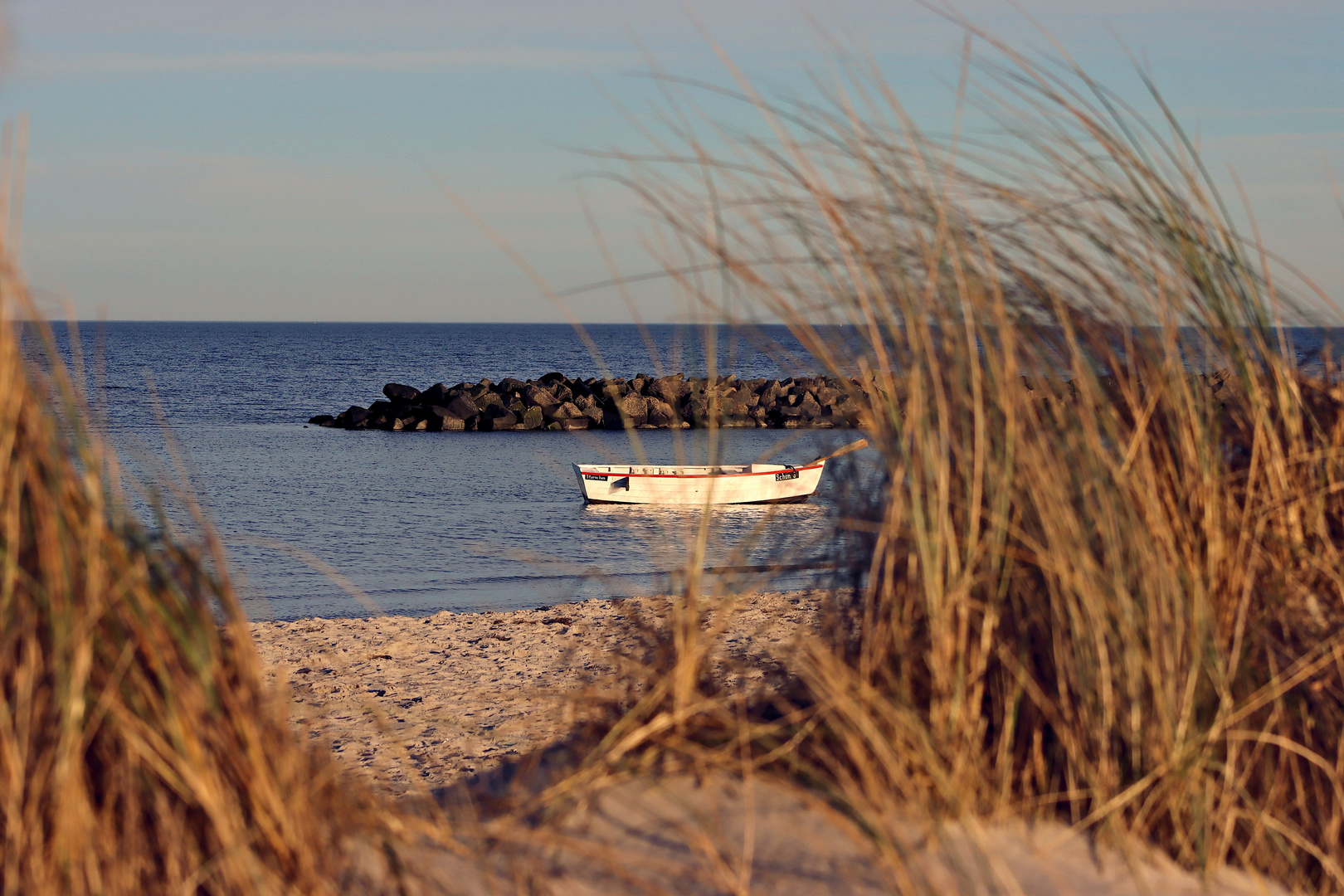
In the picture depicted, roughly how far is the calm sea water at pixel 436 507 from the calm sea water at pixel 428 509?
4cm

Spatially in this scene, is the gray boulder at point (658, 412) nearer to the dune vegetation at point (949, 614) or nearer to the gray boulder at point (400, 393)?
the gray boulder at point (400, 393)

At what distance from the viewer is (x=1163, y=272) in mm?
2307

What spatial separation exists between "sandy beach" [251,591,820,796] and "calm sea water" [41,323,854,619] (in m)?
0.64

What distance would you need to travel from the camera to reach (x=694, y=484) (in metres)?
17.6

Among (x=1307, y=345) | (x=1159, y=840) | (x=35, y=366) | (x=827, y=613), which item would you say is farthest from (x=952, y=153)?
(x=35, y=366)

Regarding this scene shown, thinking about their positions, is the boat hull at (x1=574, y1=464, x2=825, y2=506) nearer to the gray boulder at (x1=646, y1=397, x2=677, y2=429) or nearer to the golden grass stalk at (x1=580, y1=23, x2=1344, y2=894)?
the gray boulder at (x1=646, y1=397, x2=677, y2=429)

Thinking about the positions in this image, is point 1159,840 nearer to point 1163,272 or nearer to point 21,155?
point 1163,272

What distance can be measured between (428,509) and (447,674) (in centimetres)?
1117

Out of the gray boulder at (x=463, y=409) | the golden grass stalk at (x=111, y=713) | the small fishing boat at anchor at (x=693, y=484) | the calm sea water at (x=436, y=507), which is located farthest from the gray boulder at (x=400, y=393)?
the golden grass stalk at (x=111, y=713)

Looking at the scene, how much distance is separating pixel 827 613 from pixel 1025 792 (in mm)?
630

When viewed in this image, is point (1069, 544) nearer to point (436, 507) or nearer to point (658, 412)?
point (436, 507)

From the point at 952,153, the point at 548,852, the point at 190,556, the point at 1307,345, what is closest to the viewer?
the point at 190,556

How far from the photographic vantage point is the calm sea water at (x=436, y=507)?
9.21 ft

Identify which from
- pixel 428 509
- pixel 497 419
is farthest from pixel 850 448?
Answer: pixel 497 419
